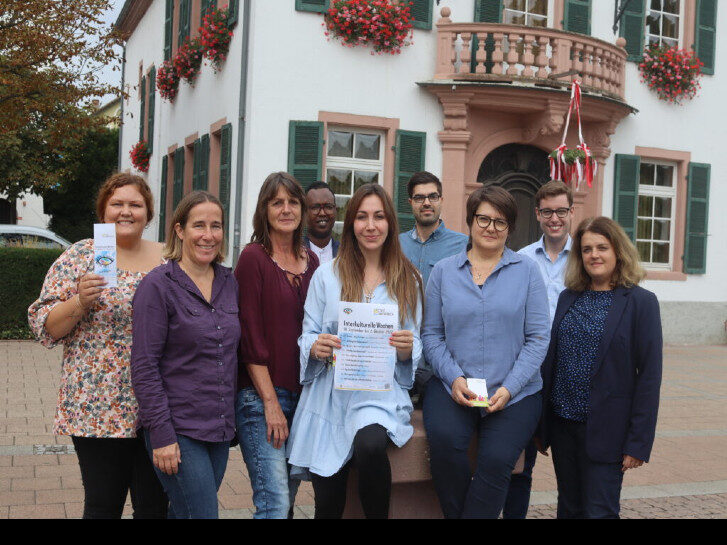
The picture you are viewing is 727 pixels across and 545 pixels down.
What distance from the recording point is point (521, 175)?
42.6 feet

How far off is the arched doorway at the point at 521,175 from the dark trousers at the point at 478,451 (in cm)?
969

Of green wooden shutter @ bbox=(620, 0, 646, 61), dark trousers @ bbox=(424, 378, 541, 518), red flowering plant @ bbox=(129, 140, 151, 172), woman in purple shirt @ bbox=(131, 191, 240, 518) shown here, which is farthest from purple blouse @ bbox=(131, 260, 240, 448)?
red flowering plant @ bbox=(129, 140, 151, 172)

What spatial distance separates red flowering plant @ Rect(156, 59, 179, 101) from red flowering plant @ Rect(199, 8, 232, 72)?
2.96m

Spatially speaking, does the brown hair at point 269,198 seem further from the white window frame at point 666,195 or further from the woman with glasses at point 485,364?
the white window frame at point 666,195

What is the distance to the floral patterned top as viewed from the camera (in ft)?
9.61

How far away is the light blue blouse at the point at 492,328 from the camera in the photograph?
324 centimetres

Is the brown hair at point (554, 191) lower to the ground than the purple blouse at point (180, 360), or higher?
higher

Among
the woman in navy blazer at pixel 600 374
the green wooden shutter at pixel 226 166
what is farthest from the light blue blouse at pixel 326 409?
the green wooden shutter at pixel 226 166

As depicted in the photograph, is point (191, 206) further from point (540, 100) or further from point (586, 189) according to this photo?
point (586, 189)

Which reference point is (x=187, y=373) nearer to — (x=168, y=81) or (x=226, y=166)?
(x=226, y=166)

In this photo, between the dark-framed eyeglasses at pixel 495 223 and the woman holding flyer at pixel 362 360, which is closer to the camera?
the woman holding flyer at pixel 362 360

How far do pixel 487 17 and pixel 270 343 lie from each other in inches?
404

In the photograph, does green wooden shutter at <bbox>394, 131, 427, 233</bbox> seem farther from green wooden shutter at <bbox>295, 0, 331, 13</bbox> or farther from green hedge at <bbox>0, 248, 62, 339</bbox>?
green hedge at <bbox>0, 248, 62, 339</bbox>
